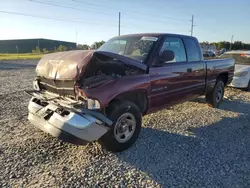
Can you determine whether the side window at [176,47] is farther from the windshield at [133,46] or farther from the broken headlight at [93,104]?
the broken headlight at [93,104]

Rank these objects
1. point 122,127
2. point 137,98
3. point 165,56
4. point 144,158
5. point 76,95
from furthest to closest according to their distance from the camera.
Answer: point 165,56
point 137,98
point 122,127
point 144,158
point 76,95

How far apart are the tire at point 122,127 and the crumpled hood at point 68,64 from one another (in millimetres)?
703

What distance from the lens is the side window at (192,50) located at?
200 inches

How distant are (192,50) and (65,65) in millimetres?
3240

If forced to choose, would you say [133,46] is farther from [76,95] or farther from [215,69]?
[215,69]

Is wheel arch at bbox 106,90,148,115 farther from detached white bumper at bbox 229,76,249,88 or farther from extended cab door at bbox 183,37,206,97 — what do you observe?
detached white bumper at bbox 229,76,249,88

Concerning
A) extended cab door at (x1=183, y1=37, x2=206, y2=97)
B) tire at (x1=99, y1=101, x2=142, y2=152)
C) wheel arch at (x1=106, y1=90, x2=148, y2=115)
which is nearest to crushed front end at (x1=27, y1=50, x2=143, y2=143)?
tire at (x1=99, y1=101, x2=142, y2=152)

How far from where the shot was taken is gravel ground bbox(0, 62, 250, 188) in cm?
281

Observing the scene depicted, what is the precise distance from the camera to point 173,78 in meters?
4.40

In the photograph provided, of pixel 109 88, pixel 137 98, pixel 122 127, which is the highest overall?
pixel 109 88

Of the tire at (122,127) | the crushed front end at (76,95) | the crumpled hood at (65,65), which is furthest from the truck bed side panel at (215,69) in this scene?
the crumpled hood at (65,65)

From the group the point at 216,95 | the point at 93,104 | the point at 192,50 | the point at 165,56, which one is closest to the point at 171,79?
the point at 165,56

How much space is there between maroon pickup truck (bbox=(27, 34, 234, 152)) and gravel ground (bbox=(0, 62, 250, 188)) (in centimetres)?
38

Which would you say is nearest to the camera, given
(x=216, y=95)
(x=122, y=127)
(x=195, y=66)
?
(x=122, y=127)
